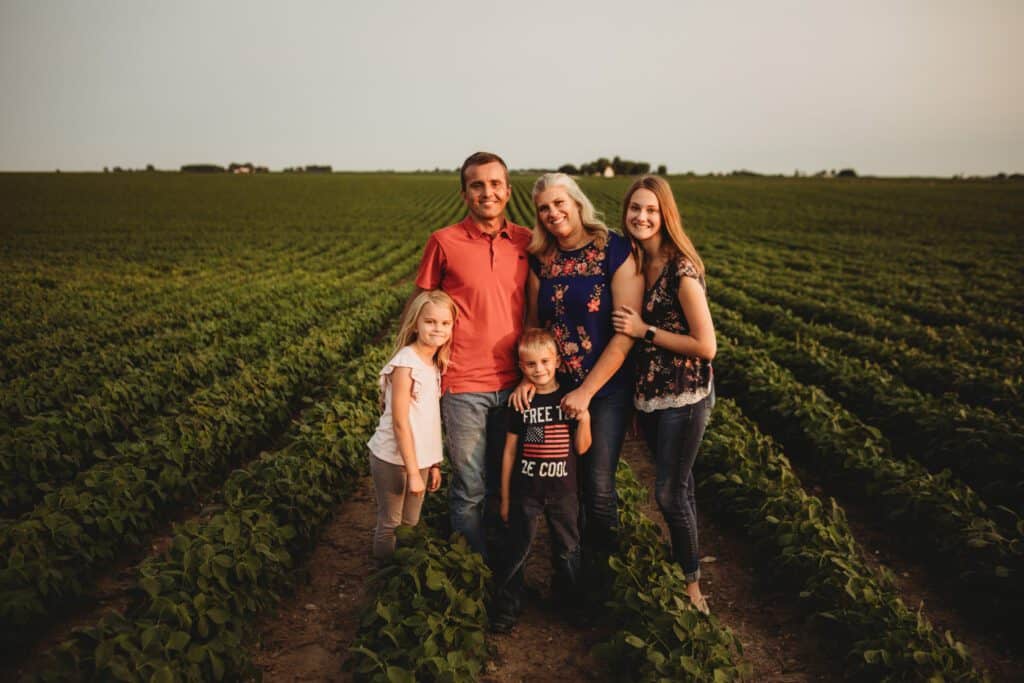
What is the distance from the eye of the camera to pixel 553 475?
340 cm

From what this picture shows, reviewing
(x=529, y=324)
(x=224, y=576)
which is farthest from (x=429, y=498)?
(x=529, y=324)

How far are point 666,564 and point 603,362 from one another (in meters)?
1.37

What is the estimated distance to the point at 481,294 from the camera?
3.33m

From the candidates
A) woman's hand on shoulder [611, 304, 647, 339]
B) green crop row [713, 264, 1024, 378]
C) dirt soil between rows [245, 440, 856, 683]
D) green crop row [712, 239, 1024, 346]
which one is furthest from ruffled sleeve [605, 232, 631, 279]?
green crop row [712, 239, 1024, 346]

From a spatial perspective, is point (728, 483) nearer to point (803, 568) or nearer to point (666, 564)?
point (803, 568)

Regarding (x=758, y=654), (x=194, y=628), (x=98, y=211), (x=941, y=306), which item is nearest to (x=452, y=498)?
(x=194, y=628)

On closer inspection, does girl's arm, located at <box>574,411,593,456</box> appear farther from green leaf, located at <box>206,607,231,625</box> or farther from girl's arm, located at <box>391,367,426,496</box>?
green leaf, located at <box>206,607,231,625</box>

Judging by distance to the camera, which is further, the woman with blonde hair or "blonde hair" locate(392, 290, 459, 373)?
"blonde hair" locate(392, 290, 459, 373)

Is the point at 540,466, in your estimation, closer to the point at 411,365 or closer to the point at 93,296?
the point at 411,365

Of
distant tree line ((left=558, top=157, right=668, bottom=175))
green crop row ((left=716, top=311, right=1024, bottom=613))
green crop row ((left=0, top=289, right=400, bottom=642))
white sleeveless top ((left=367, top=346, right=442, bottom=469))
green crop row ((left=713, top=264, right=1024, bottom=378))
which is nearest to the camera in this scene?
white sleeveless top ((left=367, top=346, right=442, bottom=469))

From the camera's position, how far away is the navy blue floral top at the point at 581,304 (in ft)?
10.6

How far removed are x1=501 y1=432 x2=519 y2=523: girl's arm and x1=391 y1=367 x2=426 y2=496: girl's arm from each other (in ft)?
1.60

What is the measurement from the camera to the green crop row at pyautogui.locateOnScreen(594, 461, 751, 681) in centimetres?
296

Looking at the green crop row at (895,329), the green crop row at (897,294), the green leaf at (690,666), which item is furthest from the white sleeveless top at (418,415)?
the green crop row at (897,294)
